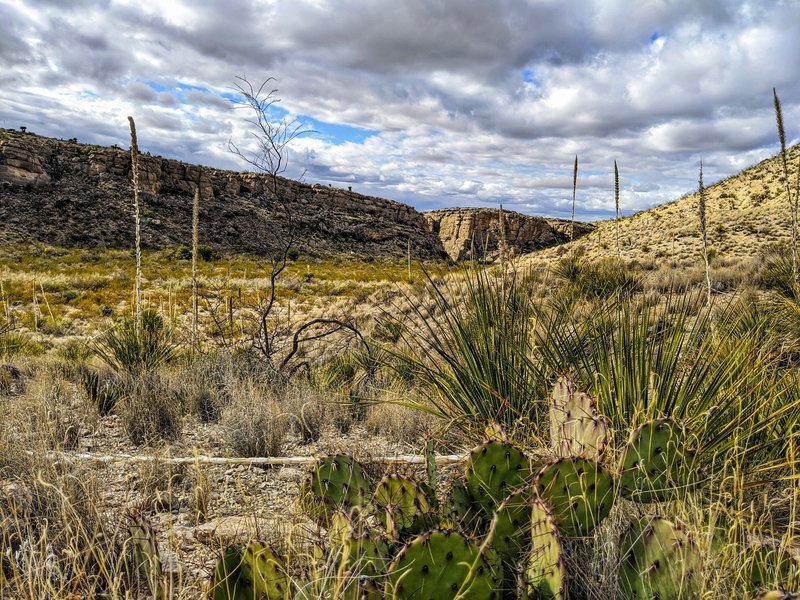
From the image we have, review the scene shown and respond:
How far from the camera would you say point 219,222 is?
5378 centimetres

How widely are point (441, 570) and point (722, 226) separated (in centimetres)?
2711

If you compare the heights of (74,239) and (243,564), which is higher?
(74,239)

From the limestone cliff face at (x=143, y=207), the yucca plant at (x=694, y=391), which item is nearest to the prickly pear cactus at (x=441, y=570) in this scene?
the yucca plant at (x=694, y=391)

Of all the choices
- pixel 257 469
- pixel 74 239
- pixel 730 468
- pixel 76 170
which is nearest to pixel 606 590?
pixel 730 468

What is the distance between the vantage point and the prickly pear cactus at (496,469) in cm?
220

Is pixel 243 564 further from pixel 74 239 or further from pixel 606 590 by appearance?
pixel 74 239

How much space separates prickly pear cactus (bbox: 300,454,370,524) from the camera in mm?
2441

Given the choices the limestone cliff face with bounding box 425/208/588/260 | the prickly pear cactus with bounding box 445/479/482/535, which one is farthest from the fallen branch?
the limestone cliff face with bounding box 425/208/588/260

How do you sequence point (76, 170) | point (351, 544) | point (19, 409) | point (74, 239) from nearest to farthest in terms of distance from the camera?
point (351, 544)
point (19, 409)
point (74, 239)
point (76, 170)

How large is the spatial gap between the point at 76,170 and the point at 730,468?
62.3 m

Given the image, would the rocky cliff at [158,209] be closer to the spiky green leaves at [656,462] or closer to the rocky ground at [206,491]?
the rocky ground at [206,491]

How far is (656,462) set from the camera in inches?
82.0

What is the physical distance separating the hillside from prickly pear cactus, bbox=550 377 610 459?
14059mm

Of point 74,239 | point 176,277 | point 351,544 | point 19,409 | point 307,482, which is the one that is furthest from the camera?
A: point 74,239
